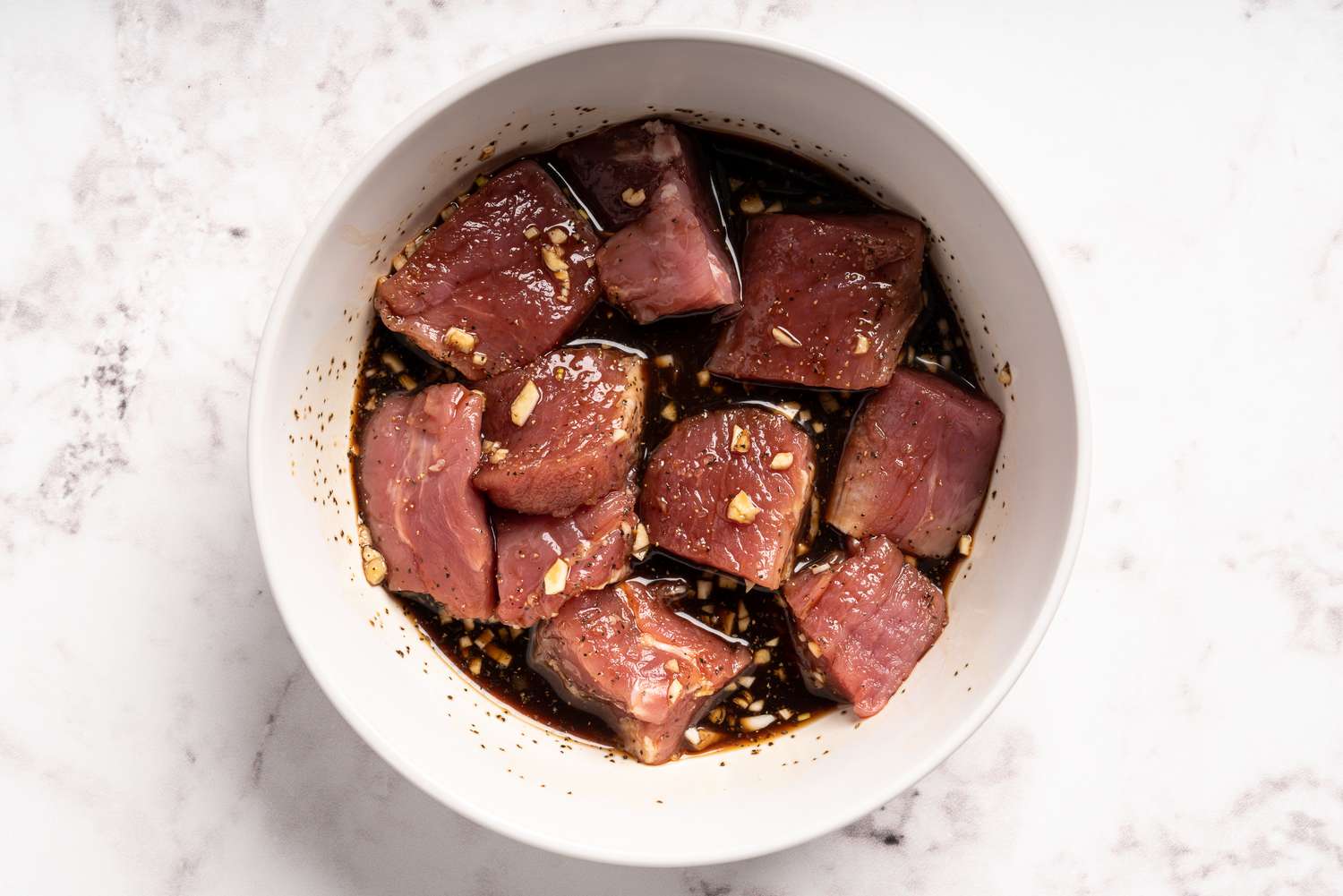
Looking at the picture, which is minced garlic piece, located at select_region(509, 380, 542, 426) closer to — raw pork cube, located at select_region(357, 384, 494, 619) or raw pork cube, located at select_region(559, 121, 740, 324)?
raw pork cube, located at select_region(357, 384, 494, 619)

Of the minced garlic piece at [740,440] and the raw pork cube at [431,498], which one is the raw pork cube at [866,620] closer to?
the minced garlic piece at [740,440]

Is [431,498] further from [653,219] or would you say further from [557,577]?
[653,219]

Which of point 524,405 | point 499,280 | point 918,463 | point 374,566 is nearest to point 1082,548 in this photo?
point 918,463

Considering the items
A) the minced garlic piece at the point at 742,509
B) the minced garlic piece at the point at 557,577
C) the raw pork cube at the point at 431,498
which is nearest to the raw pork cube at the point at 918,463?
the minced garlic piece at the point at 742,509

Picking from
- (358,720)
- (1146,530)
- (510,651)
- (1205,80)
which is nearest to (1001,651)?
(1146,530)

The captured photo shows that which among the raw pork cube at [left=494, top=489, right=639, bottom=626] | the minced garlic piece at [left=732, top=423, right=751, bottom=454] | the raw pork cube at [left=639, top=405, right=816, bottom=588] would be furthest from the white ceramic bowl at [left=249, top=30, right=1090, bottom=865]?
the minced garlic piece at [left=732, top=423, right=751, bottom=454]

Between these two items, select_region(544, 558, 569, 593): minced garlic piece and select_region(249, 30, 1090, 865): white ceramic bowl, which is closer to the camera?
select_region(249, 30, 1090, 865): white ceramic bowl

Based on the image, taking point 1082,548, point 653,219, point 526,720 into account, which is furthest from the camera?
point 1082,548


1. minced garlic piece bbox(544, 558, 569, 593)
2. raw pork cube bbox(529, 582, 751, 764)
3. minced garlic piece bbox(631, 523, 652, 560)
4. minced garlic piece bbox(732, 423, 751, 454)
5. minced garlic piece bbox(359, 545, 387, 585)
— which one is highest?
minced garlic piece bbox(732, 423, 751, 454)
